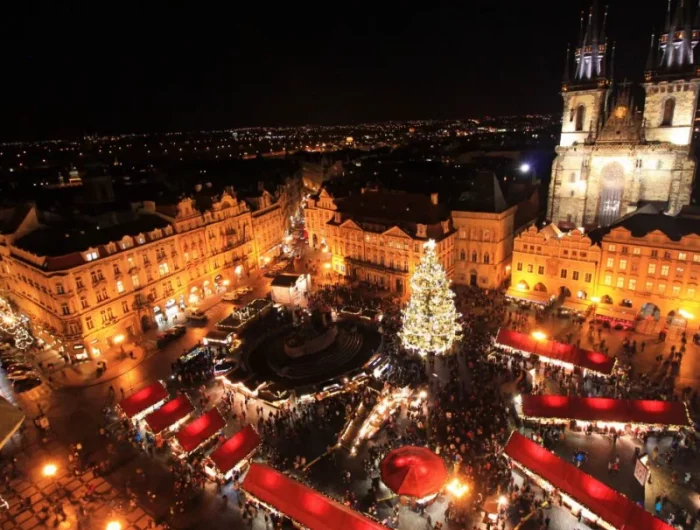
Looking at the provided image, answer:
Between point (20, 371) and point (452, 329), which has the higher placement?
point (452, 329)

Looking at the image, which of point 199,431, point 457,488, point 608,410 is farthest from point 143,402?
point 608,410

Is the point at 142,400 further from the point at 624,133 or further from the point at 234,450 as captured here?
the point at 624,133

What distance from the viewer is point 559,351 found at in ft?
123

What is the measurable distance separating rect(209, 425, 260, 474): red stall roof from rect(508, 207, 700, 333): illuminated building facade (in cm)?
3431

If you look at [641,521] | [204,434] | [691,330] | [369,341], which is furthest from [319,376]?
[691,330]

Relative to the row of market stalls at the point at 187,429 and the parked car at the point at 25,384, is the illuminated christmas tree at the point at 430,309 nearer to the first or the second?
the row of market stalls at the point at 187,429

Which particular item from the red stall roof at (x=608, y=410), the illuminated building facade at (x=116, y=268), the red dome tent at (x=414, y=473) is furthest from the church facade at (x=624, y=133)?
the illuminated building facade at (x=116, y=268)

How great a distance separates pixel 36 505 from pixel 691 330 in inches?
2152

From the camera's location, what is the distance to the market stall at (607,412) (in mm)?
29328

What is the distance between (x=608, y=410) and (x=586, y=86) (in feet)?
153

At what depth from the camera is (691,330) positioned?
143ft

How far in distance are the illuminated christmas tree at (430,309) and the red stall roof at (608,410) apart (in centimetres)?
974

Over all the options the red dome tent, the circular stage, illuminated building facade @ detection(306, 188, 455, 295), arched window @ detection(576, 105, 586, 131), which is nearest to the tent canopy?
the red dome tent

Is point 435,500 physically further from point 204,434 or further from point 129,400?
point 129,400
